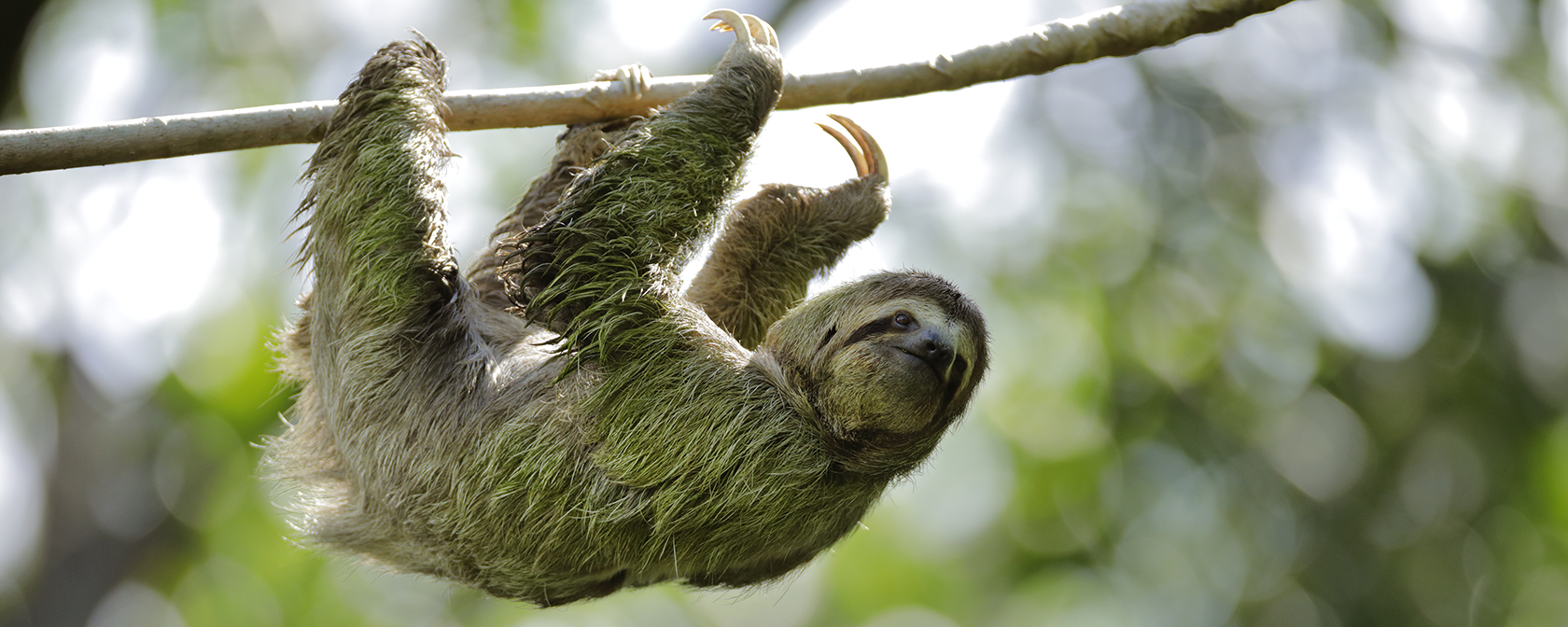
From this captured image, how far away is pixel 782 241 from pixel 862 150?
3.26 ft

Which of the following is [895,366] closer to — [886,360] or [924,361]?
[886,360]

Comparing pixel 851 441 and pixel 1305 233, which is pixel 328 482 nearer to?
pixel 851 441

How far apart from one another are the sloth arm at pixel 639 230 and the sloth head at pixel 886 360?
77 centimetres

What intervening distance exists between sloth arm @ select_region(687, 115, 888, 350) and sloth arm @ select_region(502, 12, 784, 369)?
1.87 meters

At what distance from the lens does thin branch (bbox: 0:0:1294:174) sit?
19.1 ft

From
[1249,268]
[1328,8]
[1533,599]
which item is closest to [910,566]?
[1249,268]

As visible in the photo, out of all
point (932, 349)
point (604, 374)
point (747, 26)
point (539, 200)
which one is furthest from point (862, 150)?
point (604, 374)

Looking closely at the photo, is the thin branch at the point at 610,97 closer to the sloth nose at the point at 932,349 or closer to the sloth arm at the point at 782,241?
the sloth arm at the point at 782,241

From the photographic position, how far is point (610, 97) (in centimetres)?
676

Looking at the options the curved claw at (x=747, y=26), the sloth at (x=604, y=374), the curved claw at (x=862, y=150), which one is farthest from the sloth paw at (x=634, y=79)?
the curved claw at (x=862, y=150)

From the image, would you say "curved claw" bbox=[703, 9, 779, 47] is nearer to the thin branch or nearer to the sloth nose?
the thin branch

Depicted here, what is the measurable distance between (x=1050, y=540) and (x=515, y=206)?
18458 mm

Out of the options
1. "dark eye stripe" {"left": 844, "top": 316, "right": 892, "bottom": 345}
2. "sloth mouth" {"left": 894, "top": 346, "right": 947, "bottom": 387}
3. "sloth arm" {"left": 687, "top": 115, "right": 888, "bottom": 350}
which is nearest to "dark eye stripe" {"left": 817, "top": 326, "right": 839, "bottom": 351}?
"dark eye stripe" {"left": 844, "top": 316, "right": 892, "bottom": 345}

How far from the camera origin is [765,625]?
103ft
